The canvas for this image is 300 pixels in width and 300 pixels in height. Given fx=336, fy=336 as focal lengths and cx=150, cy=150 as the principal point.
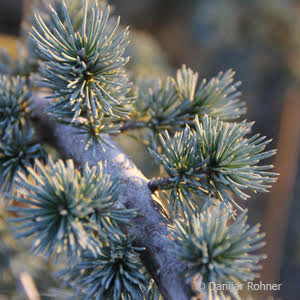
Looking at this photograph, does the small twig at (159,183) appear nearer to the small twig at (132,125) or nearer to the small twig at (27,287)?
the small twig at (132,125)

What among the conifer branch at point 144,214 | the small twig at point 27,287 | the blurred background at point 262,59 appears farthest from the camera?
the blurred background at point 262,59

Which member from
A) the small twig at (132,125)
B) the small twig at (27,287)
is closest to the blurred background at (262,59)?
the small twig at (27,287)

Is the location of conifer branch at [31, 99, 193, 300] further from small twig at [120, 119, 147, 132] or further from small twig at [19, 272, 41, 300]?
small twig at [19, 272, 41, 300]

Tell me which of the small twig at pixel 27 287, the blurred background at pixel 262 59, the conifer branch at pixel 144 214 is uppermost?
the blurred background at pixel 262 59

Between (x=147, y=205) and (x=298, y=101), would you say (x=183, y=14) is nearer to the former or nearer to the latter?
(x=298, y=101)

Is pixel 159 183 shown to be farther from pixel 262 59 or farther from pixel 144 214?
pixel 262 59

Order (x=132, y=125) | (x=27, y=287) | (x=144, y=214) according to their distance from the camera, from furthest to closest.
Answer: (x=27, y=287) < (x=132, y=125) < (x=144, y=214)

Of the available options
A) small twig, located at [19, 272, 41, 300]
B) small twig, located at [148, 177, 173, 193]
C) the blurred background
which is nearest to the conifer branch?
small twig, located at [148, 177, 173, 193]

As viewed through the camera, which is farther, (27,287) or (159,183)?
(27,287)

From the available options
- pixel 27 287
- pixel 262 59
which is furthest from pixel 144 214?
pixel 262 59

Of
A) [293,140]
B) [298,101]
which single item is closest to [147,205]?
[293,140]

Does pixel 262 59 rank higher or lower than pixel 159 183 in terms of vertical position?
higher
